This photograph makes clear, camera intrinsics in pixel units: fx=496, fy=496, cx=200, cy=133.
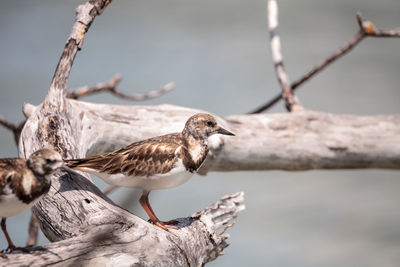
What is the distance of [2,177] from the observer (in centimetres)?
233

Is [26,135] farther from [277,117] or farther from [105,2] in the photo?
[277,117]

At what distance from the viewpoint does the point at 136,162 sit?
9.95ft

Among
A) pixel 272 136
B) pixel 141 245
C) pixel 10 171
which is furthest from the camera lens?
pixel 272 136

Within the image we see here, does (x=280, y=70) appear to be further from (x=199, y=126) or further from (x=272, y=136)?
(x=199, y=126)

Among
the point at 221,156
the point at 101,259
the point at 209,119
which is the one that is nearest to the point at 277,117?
the point at 221,156

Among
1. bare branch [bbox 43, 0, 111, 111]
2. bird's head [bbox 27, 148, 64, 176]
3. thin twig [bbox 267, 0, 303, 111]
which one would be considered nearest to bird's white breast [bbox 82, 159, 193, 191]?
bird's head [bbox 27, 148, 64, 176]

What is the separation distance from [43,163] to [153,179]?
0.79 meters

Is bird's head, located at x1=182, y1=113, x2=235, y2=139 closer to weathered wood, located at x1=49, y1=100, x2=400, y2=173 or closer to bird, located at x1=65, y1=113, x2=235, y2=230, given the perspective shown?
bird, located at x1=65, y1=113, x2=235, y2=230

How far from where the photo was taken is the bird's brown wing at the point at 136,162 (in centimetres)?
301

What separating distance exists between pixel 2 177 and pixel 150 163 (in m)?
0.94

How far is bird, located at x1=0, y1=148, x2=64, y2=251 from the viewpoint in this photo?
7.66 ft

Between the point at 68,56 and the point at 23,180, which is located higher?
the point at 68,56

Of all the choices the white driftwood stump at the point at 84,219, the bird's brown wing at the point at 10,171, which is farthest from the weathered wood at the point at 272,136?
the bird's brown wing at the point at 10,171

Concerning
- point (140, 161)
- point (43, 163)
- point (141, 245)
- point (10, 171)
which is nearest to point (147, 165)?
point (140, 161)
